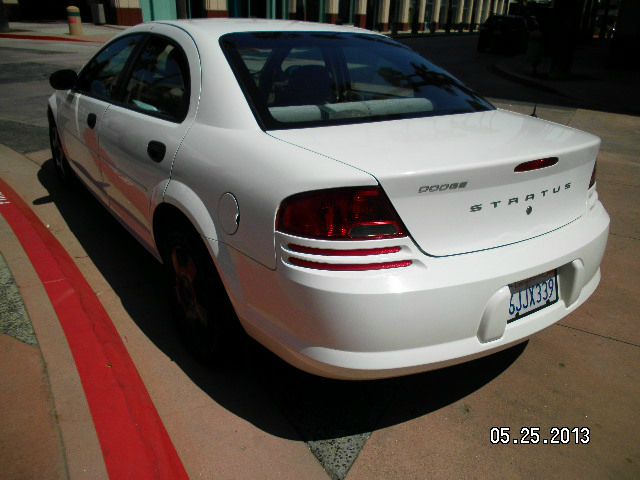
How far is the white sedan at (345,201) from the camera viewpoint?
1.91 m

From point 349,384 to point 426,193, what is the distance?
117cm

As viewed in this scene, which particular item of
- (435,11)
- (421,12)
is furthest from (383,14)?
(435,11)

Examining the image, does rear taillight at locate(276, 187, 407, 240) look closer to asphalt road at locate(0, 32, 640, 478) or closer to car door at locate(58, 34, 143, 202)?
asphalt road at locate(0, 32, 640, 478)

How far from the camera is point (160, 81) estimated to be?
118 inches

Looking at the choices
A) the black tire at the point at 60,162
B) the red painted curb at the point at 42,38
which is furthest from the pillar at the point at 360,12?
the black tire at the point at 60,162

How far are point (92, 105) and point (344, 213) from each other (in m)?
2.53

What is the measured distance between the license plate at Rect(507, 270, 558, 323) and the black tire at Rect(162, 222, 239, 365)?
1182mm

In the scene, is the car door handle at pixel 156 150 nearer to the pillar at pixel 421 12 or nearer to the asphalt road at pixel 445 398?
the asphalt road at pixel 445 398

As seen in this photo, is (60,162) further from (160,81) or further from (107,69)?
(160,81)

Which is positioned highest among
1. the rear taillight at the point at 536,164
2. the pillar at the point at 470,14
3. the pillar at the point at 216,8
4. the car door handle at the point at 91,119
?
the rear taillight at the point at 536,164

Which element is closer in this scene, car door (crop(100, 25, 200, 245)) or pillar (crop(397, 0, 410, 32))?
car door (crop(100, 25, 200, 245))

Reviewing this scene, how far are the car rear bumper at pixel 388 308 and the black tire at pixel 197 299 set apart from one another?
267mm

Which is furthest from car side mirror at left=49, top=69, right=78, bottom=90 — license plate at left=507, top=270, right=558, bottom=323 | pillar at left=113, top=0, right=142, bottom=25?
pillar at left=113, top=0, right=142, bottom=25

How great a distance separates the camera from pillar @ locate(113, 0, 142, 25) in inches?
998
